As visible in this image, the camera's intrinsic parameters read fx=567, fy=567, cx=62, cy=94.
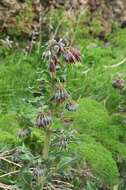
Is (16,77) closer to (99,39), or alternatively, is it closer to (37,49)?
(37,49)

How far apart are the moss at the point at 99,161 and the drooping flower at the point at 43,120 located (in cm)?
79

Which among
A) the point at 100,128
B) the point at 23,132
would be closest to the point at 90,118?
the point at 100,128

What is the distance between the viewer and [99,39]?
7043 mm

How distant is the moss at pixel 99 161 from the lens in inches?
151

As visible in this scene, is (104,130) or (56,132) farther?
(104,130)

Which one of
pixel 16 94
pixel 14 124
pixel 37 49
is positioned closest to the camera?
pixel 14 124

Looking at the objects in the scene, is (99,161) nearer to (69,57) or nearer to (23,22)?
(69,57)

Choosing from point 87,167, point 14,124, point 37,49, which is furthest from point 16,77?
point 87,167

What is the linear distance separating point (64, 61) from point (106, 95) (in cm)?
242

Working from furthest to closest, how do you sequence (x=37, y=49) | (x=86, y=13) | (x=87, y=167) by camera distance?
(x=86, y=13) < (x=37, y=49) < (x=87, y=167)

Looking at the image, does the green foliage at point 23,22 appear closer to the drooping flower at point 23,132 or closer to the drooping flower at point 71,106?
the drooping flower at point 23,132

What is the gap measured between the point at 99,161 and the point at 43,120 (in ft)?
3.53

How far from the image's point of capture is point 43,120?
2.97m

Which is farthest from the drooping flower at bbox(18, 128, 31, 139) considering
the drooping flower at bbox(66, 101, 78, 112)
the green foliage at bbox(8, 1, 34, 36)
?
the green foliage at bbox(8, 1, 34, 36)
